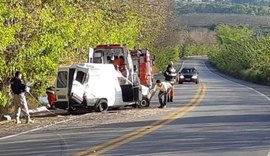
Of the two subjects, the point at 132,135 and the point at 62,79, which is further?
the point at 62,79

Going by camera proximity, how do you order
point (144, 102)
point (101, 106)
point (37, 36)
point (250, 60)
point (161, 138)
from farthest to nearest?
point (250, 60), point (144, 102), point (101, 106), point (37, 36), point (161, 138)

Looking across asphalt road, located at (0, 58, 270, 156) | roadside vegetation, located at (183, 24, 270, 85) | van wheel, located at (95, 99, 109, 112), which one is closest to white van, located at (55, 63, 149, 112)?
van wheel, located at (95, 99, 109, 112)

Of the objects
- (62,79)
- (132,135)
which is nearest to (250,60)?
(62,79)

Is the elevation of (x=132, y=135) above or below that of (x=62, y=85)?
below

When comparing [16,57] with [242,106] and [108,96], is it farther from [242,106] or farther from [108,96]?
[242,106]

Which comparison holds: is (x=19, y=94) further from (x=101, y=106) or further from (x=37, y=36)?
(x=101, y=106)

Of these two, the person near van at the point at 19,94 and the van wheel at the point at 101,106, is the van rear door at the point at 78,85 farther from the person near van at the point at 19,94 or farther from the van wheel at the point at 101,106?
the person near van at the point at 19,94

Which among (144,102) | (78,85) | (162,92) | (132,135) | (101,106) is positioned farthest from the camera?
(144,102)

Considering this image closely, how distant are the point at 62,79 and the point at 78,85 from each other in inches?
28.9

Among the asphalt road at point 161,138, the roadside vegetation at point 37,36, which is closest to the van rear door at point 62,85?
the roadside vegetation at point 37,36

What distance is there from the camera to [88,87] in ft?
88.3

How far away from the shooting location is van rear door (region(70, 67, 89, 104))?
86.9 feet

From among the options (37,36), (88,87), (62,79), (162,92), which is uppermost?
(37,36)

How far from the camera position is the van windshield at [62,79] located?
26.9m
